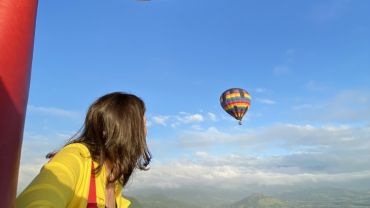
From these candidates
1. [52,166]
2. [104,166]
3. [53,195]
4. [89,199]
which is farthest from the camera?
[104,166]

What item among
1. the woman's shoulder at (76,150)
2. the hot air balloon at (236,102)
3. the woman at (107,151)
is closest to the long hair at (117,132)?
the woman at (107,151)

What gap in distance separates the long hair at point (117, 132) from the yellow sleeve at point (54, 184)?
0.65 m

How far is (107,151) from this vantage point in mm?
2928

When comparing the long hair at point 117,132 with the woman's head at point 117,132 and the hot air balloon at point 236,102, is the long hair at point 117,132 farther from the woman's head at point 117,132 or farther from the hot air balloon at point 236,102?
the hot air balloon at point 236,102

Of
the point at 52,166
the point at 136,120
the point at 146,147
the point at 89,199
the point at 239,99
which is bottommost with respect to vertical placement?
the point at 89,199

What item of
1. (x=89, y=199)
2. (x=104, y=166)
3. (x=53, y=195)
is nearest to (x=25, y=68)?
(x=53, y=195)

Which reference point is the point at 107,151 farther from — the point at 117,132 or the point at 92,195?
the point at 92,195

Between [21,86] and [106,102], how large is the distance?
167cm

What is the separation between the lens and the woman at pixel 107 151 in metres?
2.31

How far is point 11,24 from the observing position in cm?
151

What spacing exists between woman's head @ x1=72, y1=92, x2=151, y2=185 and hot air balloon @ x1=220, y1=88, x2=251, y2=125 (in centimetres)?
5740

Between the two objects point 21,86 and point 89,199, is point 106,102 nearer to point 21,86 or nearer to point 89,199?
point 89,199

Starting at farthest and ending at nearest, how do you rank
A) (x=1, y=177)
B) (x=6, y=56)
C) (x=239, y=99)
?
(x=239, y=99), (x=6, y=56), (x=1, y=177)

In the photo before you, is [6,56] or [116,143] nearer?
[6,56]
